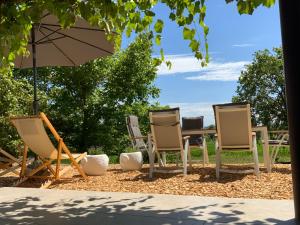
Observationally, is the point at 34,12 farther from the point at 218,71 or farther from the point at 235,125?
the point at 218,71

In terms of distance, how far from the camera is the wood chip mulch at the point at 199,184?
177 inches

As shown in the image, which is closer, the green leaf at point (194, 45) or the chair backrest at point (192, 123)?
the green leaf at point (194, 45)

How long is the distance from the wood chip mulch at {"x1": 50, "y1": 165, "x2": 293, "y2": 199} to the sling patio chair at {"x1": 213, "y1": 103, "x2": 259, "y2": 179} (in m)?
0.26

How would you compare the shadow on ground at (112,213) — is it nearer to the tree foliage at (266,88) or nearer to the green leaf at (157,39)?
the green leaf at (157,39)

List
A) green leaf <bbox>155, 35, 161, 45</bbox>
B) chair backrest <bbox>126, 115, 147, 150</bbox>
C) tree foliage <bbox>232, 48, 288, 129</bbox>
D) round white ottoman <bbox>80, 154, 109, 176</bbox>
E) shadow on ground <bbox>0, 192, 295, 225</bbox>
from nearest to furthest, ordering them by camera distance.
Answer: shadow on ground <bbox>0, 192, 295, 225</bbox> < green leaf <bbox>155, 35, 161, 45</bbox> < round white ottoman <bbox>80, 154, 109, 176</bbox> < chair backrest <bbox>126, 115, 147, 150</bbox> < tree foliage <bbox>232, 48, 288, 129</bbox>

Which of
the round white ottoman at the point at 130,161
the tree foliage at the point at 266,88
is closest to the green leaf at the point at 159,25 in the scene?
the round white ottoman at the point at 130,161

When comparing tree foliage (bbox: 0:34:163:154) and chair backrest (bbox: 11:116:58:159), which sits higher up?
tree foliage (bbox: 0:34:163:154)

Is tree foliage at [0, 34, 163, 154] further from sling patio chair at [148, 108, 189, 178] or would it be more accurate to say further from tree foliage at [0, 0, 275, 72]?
tree foliage at [0, 0, 275, 72]

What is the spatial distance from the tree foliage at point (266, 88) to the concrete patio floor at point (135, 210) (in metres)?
18.6

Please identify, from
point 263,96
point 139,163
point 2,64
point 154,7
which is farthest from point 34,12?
point 263,96

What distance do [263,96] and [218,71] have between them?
322 cm

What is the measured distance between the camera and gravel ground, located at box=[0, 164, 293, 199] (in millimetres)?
4500

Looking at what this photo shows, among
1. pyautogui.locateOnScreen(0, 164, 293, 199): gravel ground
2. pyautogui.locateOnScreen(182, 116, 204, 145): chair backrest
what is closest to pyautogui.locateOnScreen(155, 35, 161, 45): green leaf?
pyautogui.locateOnScreen(0, 164, 293, 199): gravel ground

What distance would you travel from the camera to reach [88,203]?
12.7 feet
